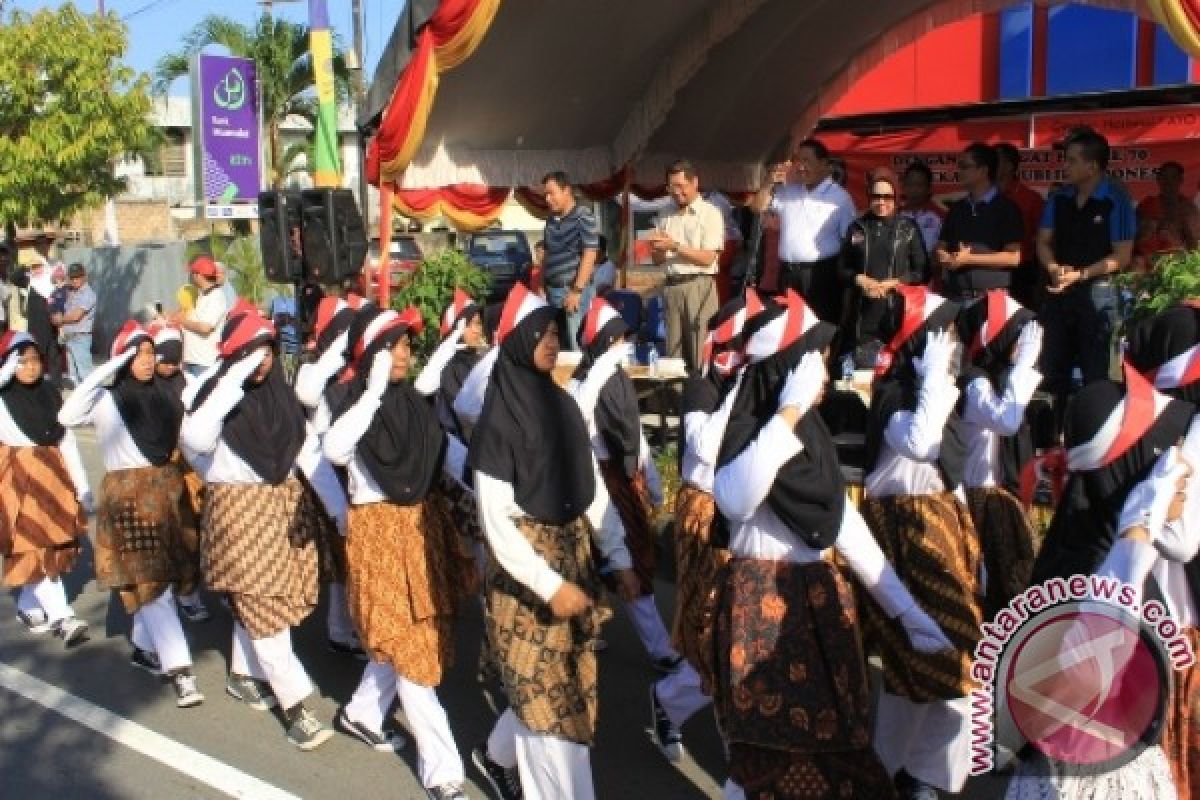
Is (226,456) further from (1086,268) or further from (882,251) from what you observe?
(1086,268)

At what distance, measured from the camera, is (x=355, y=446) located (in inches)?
199

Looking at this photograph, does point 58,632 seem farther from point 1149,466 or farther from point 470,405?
point 1149,466

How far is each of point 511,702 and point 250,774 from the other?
5.21 feet

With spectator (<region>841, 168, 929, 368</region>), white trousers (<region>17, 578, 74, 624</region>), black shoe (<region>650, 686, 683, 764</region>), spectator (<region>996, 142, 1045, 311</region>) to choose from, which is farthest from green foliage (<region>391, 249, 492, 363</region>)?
black shoe (<region>650, 686, 683, 764</region>)

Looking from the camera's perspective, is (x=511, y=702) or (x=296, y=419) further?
(x=296, y=419)

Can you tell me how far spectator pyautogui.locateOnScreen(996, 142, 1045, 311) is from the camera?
7.83 m

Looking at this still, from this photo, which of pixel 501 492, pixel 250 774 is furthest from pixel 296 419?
pixel 501 492

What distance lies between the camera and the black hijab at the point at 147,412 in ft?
21.0

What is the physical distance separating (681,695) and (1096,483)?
2.37 meters

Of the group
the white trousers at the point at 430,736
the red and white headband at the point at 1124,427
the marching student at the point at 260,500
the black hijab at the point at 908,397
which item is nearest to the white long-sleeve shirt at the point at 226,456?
the marching student at the point at 260,500

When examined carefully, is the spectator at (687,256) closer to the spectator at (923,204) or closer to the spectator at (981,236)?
the spectator at (923,204)

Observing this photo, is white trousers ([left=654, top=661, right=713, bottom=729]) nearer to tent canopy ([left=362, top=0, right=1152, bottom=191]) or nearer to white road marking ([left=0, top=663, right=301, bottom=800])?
white road marking ([left=0, top=663, right=301, bottom=800])

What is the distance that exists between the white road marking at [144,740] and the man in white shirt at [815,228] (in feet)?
16.9

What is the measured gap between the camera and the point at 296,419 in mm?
5926
